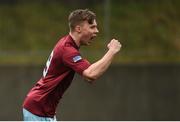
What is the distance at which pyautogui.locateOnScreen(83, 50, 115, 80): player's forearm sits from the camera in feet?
Answer: 17.7

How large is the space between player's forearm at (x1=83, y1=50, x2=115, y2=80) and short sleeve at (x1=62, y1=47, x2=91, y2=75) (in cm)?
8

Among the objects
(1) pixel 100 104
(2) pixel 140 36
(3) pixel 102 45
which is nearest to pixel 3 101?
(1) pixel 100 104

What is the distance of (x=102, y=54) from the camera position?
50.1ft

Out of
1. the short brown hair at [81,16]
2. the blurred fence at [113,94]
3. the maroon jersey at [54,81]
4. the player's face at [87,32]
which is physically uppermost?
the short brown hair at [81,16]

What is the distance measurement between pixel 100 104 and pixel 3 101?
1920mm

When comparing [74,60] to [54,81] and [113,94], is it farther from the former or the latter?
[113,94]

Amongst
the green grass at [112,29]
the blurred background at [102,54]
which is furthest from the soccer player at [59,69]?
the green grass at [112,29]

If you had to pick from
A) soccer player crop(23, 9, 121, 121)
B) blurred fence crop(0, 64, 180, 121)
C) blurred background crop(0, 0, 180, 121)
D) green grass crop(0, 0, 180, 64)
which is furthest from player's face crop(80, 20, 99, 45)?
green grass crop(0, 0, 180, 64)

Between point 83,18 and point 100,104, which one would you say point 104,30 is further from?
point 83,18

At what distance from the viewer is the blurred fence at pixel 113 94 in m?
13.9

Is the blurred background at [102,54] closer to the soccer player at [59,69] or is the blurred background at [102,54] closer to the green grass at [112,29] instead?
the green grass at [112,29]

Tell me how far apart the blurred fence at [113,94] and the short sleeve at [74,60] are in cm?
809

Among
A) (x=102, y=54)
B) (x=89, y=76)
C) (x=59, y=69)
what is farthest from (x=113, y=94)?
(x=89, y=76)

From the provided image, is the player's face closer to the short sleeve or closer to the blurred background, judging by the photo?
the short sleeve
